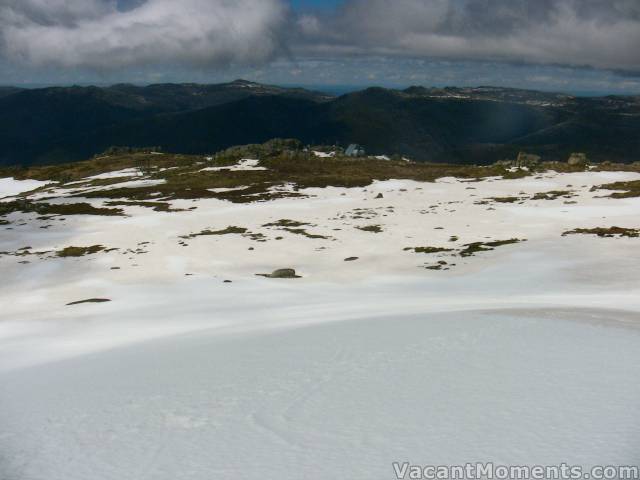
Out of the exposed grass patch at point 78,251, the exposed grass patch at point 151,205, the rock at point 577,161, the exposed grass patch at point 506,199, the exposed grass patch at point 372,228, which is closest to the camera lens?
the exposed grass patch at point 78,251

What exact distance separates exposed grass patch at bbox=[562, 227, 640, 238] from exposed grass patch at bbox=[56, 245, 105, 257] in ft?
124

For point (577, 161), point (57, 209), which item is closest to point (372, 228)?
point (57, 209)

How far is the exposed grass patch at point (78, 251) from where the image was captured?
4010cm

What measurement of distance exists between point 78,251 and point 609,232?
42.3 metres

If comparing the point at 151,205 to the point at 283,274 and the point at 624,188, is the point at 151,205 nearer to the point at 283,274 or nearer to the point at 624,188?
the point at 283,274

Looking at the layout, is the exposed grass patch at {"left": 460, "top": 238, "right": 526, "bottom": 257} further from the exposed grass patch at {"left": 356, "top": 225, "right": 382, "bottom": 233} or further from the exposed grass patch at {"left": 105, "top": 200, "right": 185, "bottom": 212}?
the exposed grass patch at {"left": 105, "top": 200, "right": 185, "bottom": 212}

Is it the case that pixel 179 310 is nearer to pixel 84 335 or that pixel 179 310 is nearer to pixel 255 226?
pixel 84 335

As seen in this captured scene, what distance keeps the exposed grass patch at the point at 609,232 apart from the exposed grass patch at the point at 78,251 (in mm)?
37769

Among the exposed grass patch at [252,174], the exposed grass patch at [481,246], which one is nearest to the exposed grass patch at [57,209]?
the exposed grass patch at [252,174]

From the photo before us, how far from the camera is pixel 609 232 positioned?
38.6 metres

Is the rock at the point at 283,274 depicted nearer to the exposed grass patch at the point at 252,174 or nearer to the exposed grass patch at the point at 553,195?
the exposed grass patch at the point at 252,174

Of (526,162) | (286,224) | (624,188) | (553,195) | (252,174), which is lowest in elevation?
(286,224)

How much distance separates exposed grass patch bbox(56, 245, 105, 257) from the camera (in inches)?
1579

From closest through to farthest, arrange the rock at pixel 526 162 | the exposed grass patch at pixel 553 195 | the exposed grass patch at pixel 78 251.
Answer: the exposed grass patch at pixel 78 251 < the exposed grass patch at pixel 553 195 < the rock at pixel 526 162
